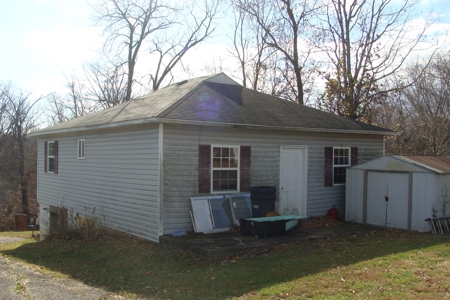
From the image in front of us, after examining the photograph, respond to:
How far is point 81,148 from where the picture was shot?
1437 cm

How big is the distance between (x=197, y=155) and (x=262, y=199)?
203 cm

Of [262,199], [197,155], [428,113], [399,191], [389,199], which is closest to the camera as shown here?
[197,155]

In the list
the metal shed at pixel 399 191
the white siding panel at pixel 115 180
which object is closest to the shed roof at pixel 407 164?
the metal shed at pixel 399 191

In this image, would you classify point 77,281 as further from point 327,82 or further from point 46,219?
point 327,82

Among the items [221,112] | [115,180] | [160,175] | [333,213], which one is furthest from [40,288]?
[333,213]

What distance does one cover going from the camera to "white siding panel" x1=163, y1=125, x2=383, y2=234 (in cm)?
1067

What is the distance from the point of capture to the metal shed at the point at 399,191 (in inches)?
450

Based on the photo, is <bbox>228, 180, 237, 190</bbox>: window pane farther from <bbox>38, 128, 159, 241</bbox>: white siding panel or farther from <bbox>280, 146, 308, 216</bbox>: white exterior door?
<bbox>38, 128, 159, 241</bbox>: white siding panel

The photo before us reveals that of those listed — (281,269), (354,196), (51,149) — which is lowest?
(281,269)

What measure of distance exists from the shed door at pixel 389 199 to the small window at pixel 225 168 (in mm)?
4112

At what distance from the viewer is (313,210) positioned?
1343 centimetres

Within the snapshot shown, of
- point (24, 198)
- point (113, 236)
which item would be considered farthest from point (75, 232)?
point (24, 198)

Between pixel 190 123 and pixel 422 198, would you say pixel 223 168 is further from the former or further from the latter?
pixel 422 198

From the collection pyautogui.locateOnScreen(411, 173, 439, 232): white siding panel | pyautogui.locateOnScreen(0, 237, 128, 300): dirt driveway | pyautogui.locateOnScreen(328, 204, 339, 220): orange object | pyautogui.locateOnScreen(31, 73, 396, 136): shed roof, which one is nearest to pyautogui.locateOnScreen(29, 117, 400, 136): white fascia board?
pyautogui.locateOnScreen(31, 73, 396, 136): shed roof
